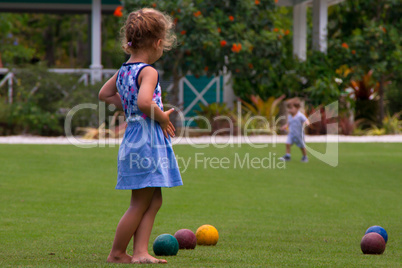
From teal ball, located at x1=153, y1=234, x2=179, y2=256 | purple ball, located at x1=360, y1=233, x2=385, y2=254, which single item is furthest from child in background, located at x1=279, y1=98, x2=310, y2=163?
teal ball, located at x1=153, y1=234, x2=179, y2=256

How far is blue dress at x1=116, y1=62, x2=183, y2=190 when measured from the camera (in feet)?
13.6

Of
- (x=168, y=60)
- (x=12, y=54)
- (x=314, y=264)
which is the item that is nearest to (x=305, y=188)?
(x=314, y=264)

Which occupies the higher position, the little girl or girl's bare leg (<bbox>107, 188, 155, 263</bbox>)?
the little girl

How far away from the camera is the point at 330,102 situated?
61.6 feet

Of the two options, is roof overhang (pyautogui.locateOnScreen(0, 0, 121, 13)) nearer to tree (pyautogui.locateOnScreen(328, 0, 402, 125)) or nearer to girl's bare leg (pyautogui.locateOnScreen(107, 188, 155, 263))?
tree (pyautogui.locateOnScreen(328, 0, 402, 125))

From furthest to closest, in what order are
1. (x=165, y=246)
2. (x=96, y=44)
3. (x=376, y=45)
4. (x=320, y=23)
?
(x=320, y=23) < (x=376, y=45) < (x=96, y=44) < (x=165, y=246)

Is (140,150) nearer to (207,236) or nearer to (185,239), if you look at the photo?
(185,239)

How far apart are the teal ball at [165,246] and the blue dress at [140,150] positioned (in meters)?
0.60

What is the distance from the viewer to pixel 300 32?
69.9ft

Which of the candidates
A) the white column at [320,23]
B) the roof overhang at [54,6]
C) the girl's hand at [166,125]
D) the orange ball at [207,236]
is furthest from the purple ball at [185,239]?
the roof overhang at [54,6]

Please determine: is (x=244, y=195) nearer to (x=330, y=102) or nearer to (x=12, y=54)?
(x=330, y=102)

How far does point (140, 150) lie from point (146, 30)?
2.60ft

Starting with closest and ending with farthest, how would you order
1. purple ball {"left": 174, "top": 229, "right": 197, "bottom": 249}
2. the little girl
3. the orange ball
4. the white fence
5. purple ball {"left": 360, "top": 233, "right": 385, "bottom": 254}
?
the little girl → purple ball {"left": 360, "top": 233, "right": 385, "bottom": 254} → purple ball {"left": 174, "top": 229, "right": 197, "bottom": 249} → the orange ball → the white fence

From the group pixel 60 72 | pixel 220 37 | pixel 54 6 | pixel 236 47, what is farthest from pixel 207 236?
pixel 54 6
